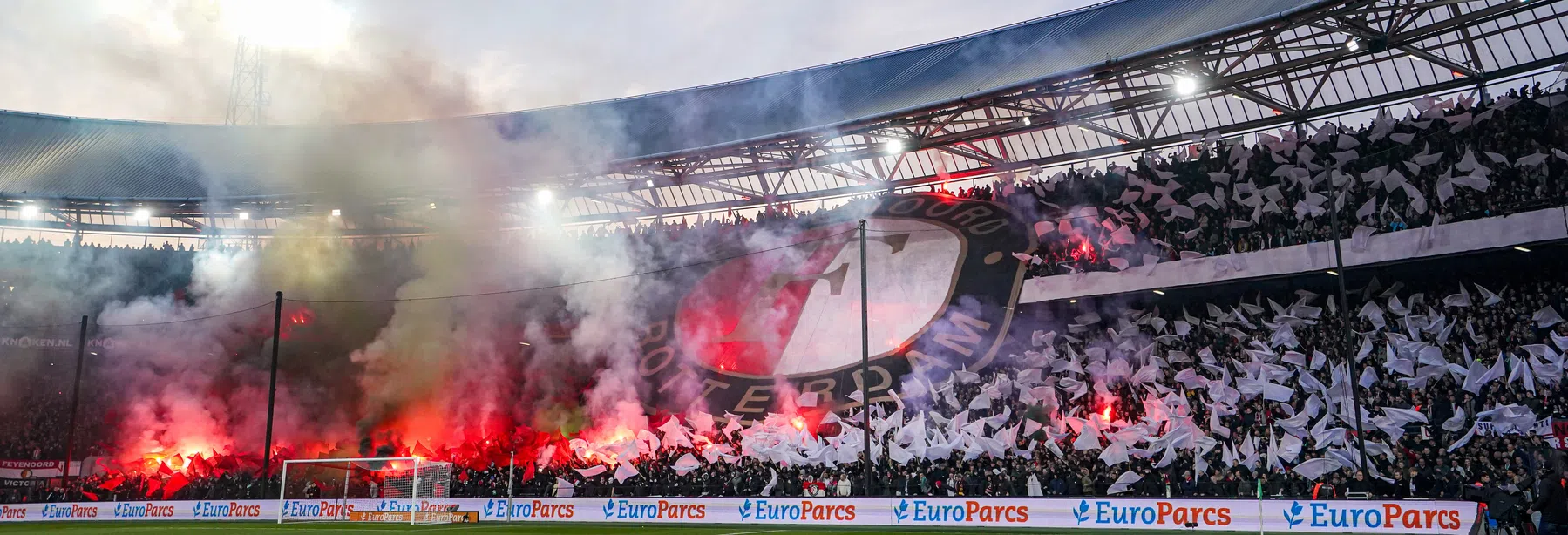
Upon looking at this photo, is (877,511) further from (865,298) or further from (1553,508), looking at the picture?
(1553,508)

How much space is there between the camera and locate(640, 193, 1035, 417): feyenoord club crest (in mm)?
32188

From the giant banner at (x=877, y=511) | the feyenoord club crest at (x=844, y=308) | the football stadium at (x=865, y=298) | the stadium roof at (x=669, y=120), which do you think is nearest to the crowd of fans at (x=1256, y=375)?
the football stadium at (x=865, y=298)

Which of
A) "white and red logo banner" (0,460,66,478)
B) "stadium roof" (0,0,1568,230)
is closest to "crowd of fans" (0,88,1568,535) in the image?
"stadium roof" (0,0,1568,230)

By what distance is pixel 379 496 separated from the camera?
27.7 meters

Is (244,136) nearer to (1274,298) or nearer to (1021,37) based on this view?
(1021,37)

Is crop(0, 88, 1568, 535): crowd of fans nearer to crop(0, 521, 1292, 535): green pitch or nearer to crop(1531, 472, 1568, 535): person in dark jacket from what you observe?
crop(1531, 472, 1568, 535): person in dark jacket

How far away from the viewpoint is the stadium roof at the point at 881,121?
3036 cm

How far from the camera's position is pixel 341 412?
1553 inches

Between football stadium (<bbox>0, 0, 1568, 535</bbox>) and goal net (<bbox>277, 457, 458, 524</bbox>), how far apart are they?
0.19m

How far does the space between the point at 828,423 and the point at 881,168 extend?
49.9ft

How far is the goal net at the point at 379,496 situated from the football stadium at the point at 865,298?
19cm

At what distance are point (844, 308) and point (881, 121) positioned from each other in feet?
20.8

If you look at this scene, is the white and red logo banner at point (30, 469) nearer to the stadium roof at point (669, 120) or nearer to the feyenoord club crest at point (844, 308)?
the stadium roof at point (669, 120)

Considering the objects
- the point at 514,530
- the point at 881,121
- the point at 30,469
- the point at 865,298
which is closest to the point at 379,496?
the point at 514,530
